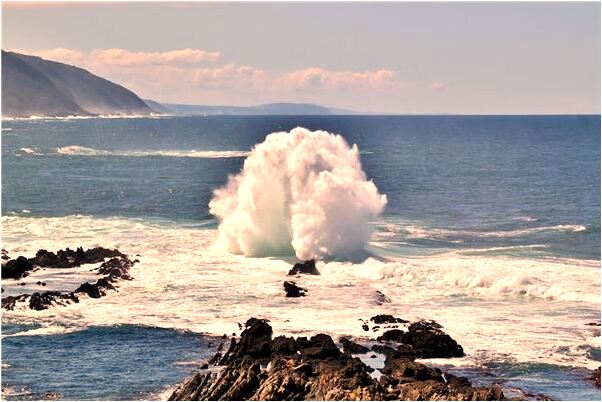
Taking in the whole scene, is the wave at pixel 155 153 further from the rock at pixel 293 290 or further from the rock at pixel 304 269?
the rock at pixel 293 290

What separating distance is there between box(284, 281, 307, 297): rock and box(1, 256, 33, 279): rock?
1170 cm

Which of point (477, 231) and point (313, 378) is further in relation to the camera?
point (477, 231)

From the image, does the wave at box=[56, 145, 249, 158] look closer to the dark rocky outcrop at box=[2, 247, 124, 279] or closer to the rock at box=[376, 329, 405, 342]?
the dark rocky outcrop at box=[2, 247, 124, 279]

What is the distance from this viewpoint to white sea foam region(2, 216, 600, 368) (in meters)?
34.0

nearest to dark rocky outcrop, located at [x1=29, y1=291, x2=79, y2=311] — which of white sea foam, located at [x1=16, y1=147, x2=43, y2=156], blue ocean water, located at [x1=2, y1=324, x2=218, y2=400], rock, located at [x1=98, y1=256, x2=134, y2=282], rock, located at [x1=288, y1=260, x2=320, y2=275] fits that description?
blue ocean water, located at [x1=2, y1=324, x2=218, y2=400]

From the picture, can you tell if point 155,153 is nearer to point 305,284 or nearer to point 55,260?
point 55,260

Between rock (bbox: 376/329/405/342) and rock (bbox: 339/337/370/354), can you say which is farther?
rock (bbox: 376/329/405/342)

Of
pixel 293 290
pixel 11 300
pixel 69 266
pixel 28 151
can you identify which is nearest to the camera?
pixel 11 300

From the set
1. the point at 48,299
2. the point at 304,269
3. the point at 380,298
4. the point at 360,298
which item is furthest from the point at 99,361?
the point at 304,269

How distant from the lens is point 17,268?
42.6 meters

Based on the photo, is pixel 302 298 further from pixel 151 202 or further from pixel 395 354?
pixel 151 202

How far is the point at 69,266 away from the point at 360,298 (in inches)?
558

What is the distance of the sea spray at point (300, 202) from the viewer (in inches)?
1923

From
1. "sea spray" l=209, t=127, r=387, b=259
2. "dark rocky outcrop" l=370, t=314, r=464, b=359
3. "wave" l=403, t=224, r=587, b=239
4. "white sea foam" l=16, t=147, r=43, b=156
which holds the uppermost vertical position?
"sea spray" l=209, t=127, r=387, b=259
